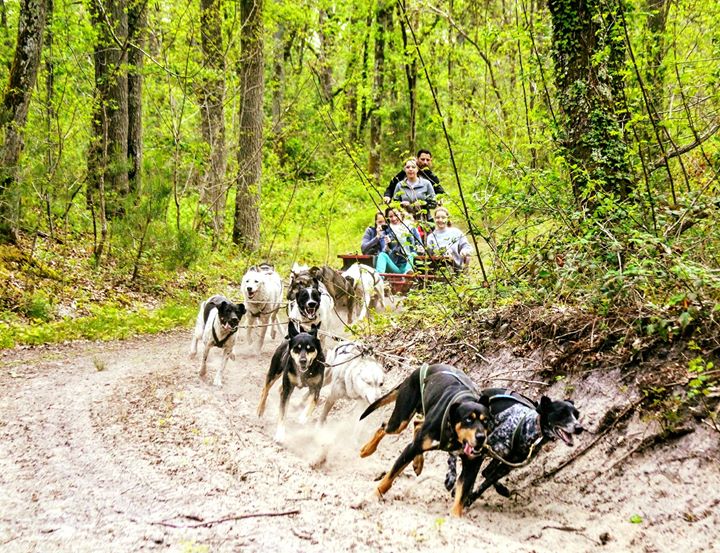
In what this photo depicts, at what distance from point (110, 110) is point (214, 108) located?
7.82 ft

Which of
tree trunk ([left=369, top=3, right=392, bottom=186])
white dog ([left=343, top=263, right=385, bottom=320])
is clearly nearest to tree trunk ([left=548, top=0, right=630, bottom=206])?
white dog ([left=343, top=263, right=385, bottom=320])

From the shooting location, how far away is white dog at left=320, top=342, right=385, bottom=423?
6.12 metres

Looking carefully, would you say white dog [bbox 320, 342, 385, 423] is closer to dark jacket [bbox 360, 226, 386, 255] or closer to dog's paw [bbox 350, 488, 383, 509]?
dog's paw [bbox 350, 488, 383, 509]

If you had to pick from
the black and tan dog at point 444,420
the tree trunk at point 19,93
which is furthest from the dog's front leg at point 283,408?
the tree trunk at point 19,93

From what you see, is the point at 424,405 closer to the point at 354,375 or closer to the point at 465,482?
the point at 465,482

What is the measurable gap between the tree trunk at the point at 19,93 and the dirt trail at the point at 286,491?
497 cm

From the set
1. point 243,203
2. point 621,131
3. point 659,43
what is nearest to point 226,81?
point 243,203

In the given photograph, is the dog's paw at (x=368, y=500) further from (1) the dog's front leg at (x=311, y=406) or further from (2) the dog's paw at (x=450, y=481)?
(1) the dog's front leg at (x=311, y=406)

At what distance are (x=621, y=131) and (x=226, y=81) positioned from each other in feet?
34.2

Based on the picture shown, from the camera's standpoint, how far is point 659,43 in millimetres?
8453

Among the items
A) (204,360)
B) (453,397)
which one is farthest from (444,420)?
(204,360)

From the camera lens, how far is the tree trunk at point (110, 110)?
11977mm

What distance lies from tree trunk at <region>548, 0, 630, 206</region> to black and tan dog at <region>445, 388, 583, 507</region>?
9.30 feet

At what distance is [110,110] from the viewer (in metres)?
14.2
